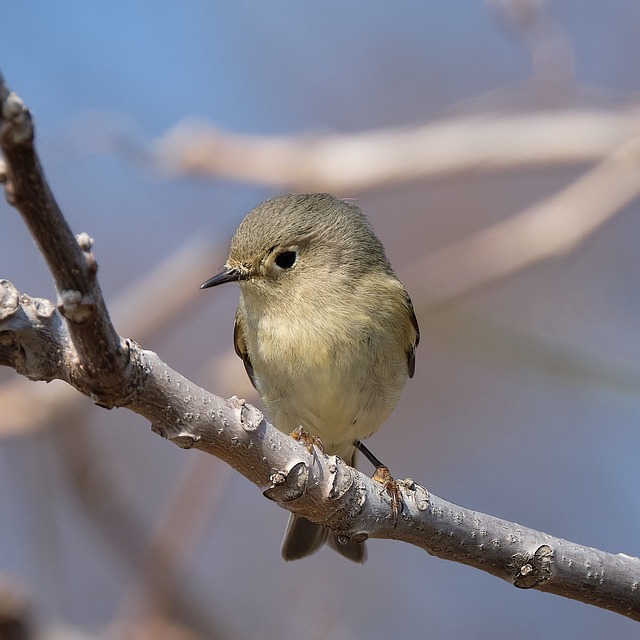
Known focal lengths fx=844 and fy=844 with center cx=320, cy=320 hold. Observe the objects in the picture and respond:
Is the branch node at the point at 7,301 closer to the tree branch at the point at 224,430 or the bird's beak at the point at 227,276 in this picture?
the tree branch at the point at 224,430

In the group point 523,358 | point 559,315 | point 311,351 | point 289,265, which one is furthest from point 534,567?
point 559,315

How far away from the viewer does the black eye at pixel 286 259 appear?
101 inches

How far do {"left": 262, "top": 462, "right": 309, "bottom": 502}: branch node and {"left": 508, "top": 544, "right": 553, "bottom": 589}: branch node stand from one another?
53 centimetres

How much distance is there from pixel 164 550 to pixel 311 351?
113 centimetres

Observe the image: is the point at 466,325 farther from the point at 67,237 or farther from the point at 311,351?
the point at 67,237

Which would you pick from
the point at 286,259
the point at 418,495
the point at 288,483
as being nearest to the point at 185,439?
the point at 288,483

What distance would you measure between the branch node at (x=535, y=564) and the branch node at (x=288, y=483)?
53cm

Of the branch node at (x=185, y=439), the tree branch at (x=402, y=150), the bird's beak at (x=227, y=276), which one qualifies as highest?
the tree branch at (x=402, y=150)

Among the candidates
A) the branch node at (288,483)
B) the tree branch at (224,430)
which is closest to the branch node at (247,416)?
the tree branch at (224,430)

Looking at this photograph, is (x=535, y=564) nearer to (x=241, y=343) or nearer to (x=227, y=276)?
(x=227, y=276)

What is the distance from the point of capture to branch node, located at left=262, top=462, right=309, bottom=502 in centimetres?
153

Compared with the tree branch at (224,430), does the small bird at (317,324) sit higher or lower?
higher

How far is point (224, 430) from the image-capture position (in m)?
1.44

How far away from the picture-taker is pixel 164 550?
303cm
